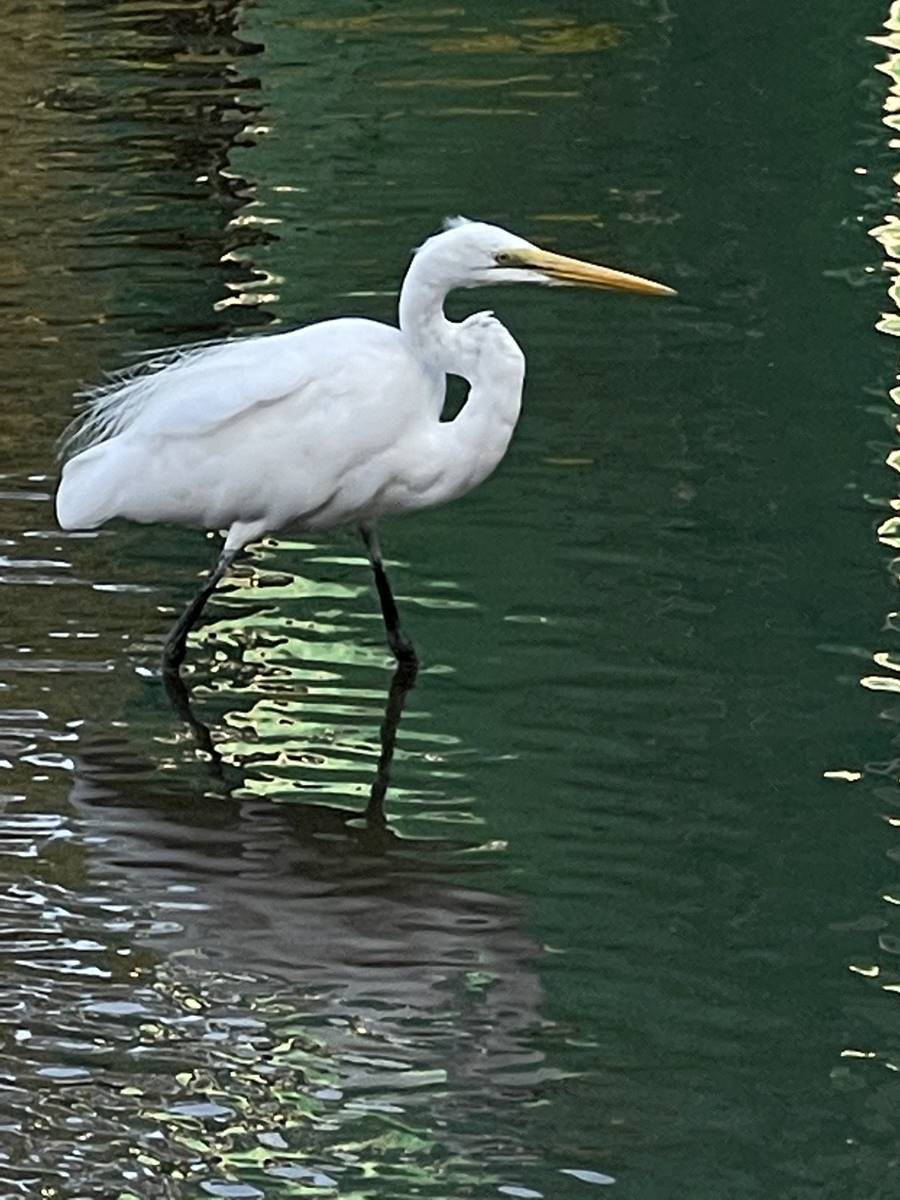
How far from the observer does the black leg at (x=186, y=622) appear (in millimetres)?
5582

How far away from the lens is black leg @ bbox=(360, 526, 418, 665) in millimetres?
5688

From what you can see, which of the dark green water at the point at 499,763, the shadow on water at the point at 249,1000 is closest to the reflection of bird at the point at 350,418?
the dark green water at the point at 499,763

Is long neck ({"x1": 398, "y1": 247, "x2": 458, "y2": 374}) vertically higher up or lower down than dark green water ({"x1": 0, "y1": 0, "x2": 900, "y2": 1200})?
higher up

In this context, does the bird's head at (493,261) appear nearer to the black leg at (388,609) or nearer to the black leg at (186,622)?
the black leg at (388,609)

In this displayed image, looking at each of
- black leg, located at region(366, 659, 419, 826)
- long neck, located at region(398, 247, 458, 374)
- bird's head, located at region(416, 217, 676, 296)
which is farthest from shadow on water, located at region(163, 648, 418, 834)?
bird's head, located at region(416, 217, 676, 296)

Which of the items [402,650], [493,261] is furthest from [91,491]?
[493,261]

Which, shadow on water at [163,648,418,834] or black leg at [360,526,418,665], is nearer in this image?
shadow on water at [163,648,418,834]

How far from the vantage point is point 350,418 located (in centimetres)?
543

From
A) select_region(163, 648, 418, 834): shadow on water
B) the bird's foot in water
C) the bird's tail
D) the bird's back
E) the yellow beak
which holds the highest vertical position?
the yellow beak

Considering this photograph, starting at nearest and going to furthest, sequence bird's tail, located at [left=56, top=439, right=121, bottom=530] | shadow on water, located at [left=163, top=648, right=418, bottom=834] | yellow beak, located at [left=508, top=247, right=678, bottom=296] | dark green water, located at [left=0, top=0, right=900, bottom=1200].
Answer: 1. dark green water, located at [left=0, top=0, right=900, bottom=1200]
2. shadow on water, located at [left=163, top=648, right=418, bottom=834]
3. yellow beak, located at [left=508, top=247, right=678, bottom=296]
4. bird's tail, located at [left=56, top=439, right=121, bottom=530]

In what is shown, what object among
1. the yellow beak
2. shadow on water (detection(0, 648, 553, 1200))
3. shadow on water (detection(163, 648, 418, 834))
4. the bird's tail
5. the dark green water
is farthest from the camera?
the bird's tail

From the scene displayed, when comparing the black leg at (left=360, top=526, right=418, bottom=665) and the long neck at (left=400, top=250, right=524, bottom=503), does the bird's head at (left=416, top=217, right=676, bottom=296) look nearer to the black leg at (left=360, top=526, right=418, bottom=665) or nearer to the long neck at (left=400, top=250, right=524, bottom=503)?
the long neck at (left=400, top=250, right=524, bottom=503)

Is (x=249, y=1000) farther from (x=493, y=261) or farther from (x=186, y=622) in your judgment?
(x=493, y=261)

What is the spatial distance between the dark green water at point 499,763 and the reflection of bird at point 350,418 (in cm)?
41
